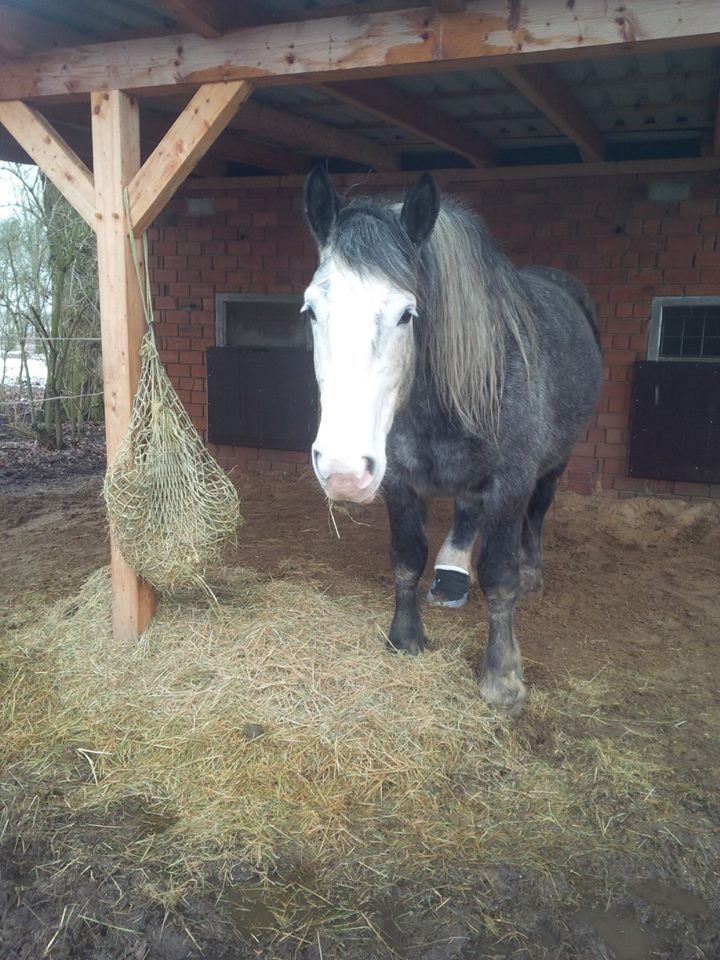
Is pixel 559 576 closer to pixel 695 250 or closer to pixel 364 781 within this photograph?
pixel 364 781

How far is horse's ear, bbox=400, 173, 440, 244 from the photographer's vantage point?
240 cm

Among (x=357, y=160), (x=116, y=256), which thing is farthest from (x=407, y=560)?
(x=357, y=160)

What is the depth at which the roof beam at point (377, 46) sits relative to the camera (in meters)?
2.37

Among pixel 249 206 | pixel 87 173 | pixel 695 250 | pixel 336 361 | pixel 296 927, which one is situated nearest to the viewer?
pixel 296 927

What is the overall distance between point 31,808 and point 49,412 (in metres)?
6.66

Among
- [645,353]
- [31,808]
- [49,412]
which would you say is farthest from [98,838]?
[49,412]

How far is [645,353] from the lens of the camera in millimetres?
5613

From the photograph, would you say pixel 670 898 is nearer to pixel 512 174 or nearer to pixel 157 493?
pixel 157 493

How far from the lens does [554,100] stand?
12.1 feet

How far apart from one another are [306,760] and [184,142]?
2354mm

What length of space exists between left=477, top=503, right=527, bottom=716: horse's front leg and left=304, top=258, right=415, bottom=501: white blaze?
83 centimetres

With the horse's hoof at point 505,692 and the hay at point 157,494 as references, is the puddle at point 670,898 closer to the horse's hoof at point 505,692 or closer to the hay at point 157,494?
the horse's hoof at point 505,692

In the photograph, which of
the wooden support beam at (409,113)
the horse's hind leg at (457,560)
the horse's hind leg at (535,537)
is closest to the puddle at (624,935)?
the horse's hind leg at (457,560)

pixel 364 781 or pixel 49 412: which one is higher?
pixel 49 412
